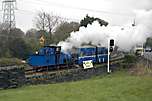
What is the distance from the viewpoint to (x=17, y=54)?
5353cm

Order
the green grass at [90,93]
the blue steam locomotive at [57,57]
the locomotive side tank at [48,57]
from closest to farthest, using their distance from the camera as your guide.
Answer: the green grass at [90,93] → the locomotive side tank at [48,57] → the blue steam locomotive at [57,57]

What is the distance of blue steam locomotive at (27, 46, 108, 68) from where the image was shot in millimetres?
36250

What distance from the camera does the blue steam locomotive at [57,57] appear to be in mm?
36250

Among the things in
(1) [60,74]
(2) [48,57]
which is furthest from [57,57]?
(1) [60,74]

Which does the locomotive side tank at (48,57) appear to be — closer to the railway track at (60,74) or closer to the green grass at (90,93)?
the railway track at (60,74)

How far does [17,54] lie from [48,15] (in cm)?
2580

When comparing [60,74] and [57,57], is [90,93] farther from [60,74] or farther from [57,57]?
[57,57]

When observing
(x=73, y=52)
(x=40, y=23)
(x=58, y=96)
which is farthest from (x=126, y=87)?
(x=40, y=23)

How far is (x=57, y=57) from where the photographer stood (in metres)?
37.3

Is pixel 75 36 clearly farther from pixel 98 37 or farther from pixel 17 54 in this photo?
pixel 17 54

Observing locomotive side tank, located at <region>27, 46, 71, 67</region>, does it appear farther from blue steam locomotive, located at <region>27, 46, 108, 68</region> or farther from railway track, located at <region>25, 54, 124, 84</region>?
railway track, located at <region>25, 54, 124, 84</region>

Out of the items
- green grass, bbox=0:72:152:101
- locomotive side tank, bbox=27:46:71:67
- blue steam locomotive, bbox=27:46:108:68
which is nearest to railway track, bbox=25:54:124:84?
blue steam locomotive, bbox=27:46:108:68

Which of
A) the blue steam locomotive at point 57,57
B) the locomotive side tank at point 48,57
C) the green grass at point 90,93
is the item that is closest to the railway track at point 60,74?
the blue steam locomotive at point 57,57

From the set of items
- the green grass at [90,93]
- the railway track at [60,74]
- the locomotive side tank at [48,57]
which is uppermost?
the locomotive side tank at [48,57]
